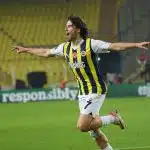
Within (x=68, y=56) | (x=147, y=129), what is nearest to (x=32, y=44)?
(x=147, y=129)

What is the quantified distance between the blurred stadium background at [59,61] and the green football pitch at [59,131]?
0.10 meters

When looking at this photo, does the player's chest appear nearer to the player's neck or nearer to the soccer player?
the soccer player

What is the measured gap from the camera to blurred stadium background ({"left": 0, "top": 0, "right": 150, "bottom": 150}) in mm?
24858

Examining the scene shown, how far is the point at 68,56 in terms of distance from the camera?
30.9 feet

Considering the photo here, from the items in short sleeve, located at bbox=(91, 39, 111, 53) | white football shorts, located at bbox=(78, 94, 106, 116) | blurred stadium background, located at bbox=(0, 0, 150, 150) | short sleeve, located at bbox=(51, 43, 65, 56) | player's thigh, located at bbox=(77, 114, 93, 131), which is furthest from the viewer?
blurred stadium background, located at bbox=(0, 0, 150, 150)

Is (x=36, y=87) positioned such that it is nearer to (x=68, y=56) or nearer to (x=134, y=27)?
(x=134, y=27)

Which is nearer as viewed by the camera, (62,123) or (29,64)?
(62,123)

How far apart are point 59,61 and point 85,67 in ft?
77.6

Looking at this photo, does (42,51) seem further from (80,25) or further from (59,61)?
(59,61)

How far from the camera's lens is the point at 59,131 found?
14781 mm

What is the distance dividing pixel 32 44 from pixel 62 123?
17821 mm

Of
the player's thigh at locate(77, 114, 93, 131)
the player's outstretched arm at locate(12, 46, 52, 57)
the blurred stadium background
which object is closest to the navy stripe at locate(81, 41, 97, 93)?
the player's thigh at locate(77, 114, 93, 131)

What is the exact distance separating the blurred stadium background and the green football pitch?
0.10 meters

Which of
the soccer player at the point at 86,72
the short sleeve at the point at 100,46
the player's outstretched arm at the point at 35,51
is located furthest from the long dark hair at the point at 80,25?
the player's outstretched arm at the point at 35,51
